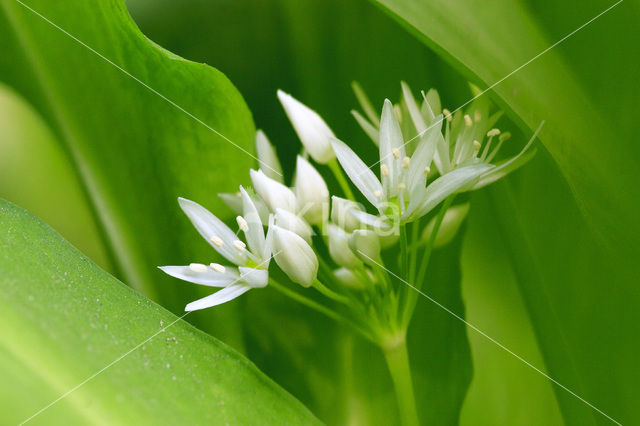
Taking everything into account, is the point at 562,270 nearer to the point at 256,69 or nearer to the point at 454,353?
the point at 454,353

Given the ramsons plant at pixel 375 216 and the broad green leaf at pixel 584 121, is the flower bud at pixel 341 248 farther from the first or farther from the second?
the broad green leaf at pixel 584 121

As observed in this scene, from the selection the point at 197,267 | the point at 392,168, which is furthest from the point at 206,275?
the point at 392,168

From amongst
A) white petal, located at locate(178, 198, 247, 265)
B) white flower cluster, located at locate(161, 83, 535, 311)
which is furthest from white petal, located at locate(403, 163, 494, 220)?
white petal, located at locate(178, 198, 247, 265)

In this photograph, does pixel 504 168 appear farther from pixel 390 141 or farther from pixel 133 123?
pixel 133 123

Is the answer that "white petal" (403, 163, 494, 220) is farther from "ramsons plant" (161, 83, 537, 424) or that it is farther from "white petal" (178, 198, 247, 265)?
"white petal" (178, 198, 247, 265)

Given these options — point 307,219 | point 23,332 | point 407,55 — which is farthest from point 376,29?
point 23,332

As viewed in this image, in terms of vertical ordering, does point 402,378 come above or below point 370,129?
below
